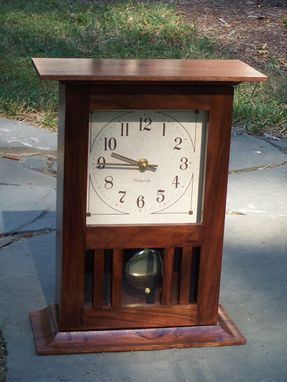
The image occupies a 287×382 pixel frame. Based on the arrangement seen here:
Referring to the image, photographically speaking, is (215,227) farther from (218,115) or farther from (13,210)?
(13,210)

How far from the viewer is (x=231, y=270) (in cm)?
346

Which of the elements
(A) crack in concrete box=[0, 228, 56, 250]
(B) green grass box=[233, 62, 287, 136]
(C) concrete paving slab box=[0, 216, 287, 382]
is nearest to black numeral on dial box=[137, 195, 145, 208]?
(C) concrete paving slab box=[0, 216, 287, 382]

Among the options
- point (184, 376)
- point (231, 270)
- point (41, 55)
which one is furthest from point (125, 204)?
point (41, 55)

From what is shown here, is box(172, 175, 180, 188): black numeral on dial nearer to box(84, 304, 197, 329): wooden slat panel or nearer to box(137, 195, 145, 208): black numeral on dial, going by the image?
box(137, 195, 145, 208): black numeral on dial

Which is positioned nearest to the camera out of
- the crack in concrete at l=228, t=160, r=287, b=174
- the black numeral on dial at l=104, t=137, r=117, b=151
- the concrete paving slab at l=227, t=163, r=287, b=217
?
the black numeral on dial at l=104, t=137, r=117, b=151

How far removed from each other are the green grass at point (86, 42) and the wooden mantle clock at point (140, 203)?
8.29ft

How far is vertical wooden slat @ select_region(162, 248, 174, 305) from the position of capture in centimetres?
282

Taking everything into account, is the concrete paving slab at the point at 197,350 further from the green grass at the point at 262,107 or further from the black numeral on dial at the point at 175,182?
the green grass at the point at 262,107

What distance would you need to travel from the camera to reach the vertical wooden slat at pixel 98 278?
2.77 m

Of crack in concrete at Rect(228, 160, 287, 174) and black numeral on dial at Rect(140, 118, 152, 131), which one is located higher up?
black numeral on dial at Rect(140, 118, 152, 131)

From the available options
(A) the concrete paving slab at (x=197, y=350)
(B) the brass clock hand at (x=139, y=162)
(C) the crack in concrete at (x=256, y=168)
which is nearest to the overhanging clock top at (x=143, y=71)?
(B) the brass clock hand at (x=139, y=162)

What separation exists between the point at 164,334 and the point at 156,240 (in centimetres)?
31

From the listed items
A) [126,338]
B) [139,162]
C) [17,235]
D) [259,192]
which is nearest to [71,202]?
[139,162]

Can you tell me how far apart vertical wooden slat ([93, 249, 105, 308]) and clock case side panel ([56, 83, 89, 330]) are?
0.04m
